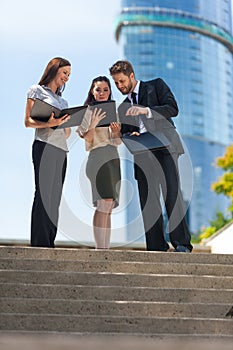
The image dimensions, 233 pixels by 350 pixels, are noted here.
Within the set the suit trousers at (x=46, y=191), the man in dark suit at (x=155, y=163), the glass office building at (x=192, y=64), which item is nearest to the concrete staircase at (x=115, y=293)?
the suit trousers at (x=46, y=191)

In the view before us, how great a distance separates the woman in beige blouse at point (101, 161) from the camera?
580cm

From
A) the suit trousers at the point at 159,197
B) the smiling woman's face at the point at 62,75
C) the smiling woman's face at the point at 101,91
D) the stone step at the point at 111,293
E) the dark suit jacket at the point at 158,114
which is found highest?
the smiling woman's face at the point at 62,75

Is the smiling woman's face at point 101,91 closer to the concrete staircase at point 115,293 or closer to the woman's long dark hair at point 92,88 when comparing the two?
the woman's long dark hair at point 92,88

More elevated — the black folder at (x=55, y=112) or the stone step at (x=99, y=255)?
the black folder at (x=55, y=112)

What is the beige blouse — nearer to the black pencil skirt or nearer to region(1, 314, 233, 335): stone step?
the black pencil skirt

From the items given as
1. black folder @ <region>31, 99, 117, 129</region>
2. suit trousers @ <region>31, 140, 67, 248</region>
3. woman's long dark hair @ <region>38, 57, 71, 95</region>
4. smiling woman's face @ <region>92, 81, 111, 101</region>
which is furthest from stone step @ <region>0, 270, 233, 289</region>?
woman's long dark hair @ <region>38, 57, 71, 95</region>

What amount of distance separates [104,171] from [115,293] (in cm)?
147

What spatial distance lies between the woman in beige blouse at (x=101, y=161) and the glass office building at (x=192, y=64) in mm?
108397

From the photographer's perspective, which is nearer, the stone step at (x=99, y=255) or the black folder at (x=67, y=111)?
the stone step at (x=99, y=255)

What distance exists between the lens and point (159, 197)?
584cm

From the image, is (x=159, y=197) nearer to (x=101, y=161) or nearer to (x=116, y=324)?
(x=101, y=161)

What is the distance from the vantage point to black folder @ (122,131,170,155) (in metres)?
5.81

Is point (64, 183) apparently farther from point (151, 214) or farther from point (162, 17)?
point (162, 17)

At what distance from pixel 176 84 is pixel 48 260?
114 m
